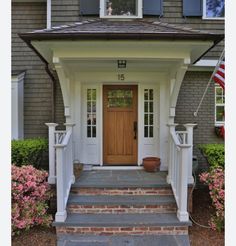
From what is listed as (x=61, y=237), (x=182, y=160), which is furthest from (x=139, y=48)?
A: (x=61, y=237)

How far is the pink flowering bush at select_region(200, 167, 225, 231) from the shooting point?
4035 mm

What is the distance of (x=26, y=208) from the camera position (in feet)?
13.0

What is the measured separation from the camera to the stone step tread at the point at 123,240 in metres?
3.67

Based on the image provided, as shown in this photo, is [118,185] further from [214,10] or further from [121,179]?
[214,10]

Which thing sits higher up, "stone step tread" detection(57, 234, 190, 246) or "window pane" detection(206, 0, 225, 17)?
"window pane" detection(206, 0, 225, 17)

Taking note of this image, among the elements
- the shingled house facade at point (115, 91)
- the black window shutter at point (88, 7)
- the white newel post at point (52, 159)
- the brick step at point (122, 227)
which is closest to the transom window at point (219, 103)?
the shingled house facade at point (115, 91)

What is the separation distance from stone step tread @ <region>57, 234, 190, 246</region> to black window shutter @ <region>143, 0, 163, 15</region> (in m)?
5.04

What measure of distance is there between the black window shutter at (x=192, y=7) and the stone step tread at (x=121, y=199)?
14.7 ft

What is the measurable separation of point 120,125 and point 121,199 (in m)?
2.14

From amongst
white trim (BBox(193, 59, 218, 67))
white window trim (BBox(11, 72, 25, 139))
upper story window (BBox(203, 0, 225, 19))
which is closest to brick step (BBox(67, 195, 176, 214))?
Result: white window trim (BBox(11, 72, 25, 139))

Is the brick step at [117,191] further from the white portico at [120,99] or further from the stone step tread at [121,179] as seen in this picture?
the white portico at [120,99]

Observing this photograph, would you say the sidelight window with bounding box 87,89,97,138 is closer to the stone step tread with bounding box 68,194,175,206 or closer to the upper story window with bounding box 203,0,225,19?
the stone step tread with bounding box 68,194,175,206

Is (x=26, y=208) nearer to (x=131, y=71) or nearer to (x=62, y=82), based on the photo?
(x=62, y=82)

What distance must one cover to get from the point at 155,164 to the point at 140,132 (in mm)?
902
